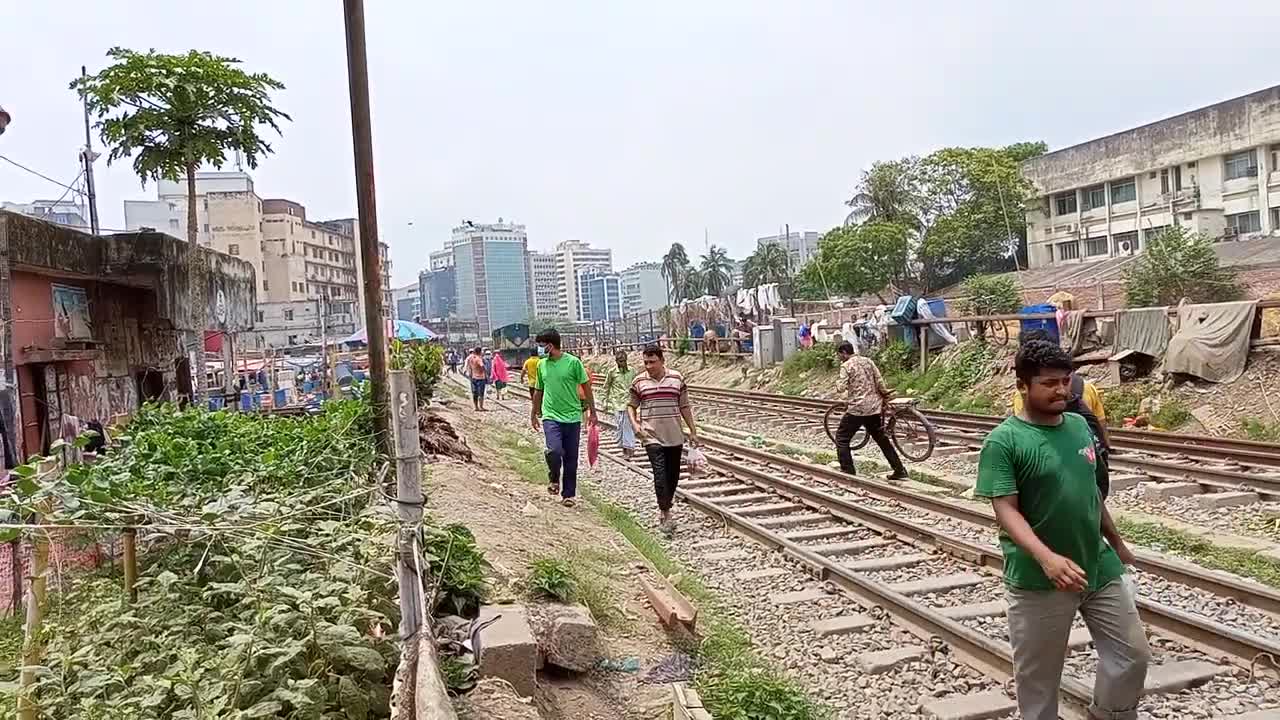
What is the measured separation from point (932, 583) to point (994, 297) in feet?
64.3

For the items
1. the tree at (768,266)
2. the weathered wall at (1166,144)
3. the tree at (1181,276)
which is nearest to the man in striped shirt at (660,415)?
the tree at (1181,276)

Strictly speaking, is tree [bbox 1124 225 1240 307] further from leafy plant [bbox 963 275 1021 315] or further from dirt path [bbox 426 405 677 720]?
dirt path [bbox 426 405 677 720]

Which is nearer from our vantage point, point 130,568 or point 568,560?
point 130,568

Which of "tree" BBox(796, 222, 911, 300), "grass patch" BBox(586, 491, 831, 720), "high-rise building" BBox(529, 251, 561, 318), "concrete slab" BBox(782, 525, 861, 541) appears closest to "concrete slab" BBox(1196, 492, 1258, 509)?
"concrete slab" BBox(782, 525, 861, 541)

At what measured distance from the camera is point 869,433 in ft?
39.6

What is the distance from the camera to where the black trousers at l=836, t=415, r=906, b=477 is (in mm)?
11578

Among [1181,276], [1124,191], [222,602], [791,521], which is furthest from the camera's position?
[1124,191]

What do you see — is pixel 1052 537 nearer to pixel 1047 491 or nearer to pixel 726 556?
pixel 1047 491

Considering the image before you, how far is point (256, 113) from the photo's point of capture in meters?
14.0

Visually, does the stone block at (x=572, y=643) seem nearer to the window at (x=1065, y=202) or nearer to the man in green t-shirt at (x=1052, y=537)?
the man in green t-shirt at (x=1052, y=537)

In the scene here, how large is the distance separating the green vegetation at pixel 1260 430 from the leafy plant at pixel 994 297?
9937 mm

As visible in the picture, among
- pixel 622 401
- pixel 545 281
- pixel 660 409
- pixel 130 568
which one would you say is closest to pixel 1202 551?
pixel 660 409

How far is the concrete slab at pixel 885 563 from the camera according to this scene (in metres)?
7.59

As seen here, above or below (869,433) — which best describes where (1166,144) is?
above
